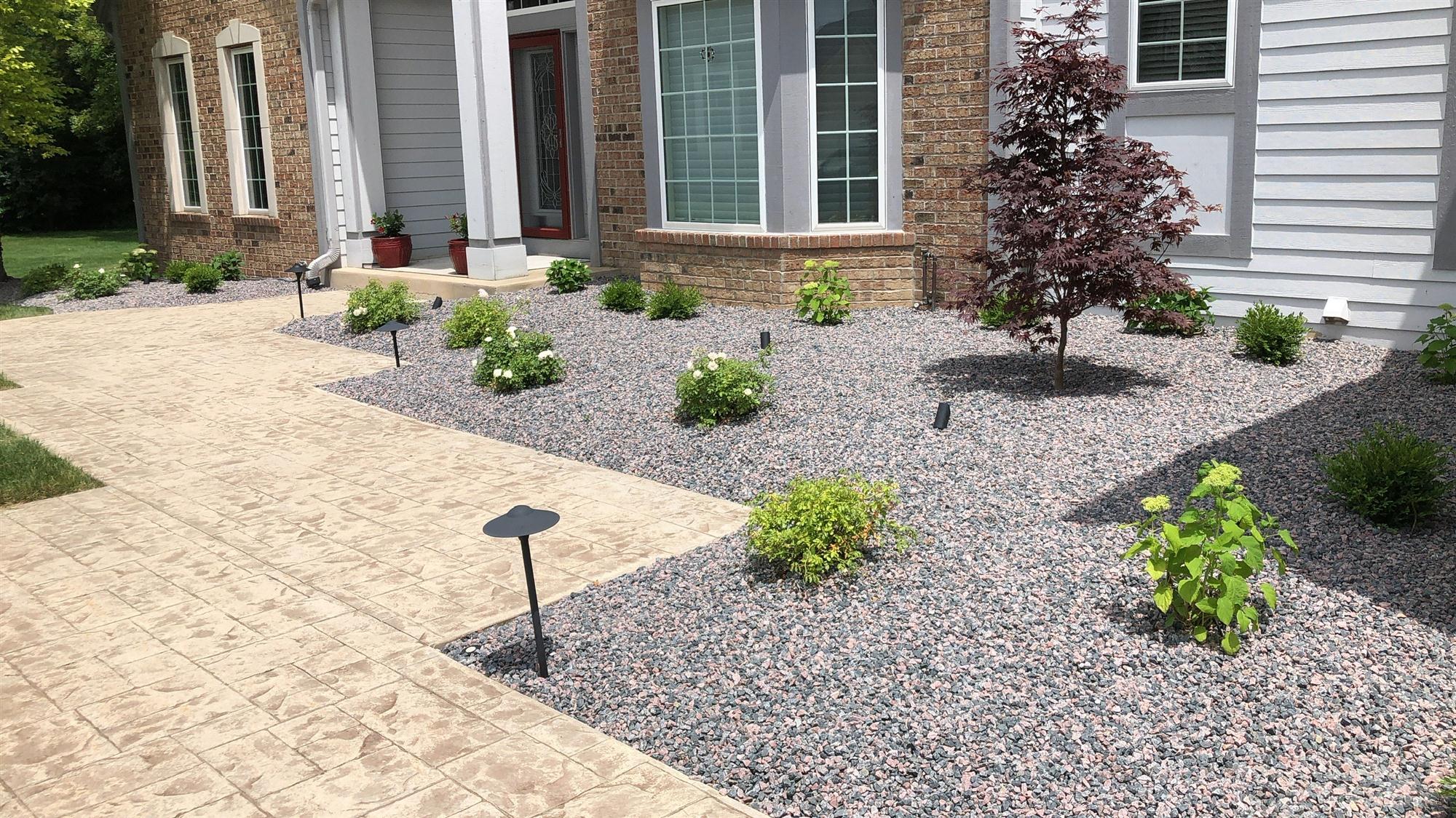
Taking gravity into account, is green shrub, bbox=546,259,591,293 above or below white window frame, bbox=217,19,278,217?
below

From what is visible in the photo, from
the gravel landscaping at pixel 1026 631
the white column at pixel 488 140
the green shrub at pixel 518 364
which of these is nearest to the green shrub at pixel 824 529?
the gravel landscaping at pixel 1026 631

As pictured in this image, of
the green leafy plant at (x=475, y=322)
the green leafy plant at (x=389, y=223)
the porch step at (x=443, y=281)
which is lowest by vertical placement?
the green leafy plant at (x=475, y=322)

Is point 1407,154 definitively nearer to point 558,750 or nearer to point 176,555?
point 558,750

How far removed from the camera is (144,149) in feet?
60.0

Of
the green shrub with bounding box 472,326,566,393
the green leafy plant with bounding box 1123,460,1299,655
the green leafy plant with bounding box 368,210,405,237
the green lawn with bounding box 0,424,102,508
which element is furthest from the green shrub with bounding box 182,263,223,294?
the green leafy plant with bounding box 1123,460,1299,655

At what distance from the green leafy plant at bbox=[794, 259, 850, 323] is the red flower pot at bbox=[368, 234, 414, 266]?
658 centimetres

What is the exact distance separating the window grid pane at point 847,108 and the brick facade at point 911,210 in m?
0.28

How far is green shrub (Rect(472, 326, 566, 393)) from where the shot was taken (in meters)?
8.41

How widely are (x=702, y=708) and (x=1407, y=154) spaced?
6696mm

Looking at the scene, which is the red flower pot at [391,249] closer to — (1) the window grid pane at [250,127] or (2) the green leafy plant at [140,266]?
(1) the window grid pane at [250,127]

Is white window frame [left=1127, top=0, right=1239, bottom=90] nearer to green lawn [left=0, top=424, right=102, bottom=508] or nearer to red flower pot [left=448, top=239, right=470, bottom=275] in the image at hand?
red flower pot [left=448, top=239, right=470, bottom=275]

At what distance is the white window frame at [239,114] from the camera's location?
50.6 feet

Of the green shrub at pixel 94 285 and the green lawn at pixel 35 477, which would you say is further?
the green shrub at pixel 94 285

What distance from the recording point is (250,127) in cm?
1614
